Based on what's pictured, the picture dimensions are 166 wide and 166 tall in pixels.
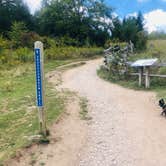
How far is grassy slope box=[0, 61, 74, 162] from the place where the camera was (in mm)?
7193

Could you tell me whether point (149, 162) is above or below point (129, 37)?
below

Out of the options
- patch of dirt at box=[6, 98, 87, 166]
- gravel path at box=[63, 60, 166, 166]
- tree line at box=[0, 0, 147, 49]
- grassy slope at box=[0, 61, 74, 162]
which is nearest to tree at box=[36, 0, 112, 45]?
tree line at box=[0, 0, 147, 49]

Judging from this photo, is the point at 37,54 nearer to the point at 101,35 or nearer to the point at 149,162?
the point at 149,162

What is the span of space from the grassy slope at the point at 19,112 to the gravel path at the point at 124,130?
1134 mm

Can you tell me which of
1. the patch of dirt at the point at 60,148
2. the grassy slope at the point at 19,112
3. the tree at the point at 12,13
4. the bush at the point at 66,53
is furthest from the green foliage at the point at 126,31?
the patch of dirt at the point at 60,148

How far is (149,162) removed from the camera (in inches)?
238

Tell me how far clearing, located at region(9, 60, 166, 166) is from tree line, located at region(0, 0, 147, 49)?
26619 millimetres

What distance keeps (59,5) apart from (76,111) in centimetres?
2990

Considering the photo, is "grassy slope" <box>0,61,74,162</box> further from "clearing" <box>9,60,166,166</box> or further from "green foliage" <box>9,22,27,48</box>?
"green foliage" <box>9,22,27,48</box>

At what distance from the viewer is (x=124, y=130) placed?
25.6 feet

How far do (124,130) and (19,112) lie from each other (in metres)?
3.24

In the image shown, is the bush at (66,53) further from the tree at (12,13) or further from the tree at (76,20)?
the tree at (12,13)

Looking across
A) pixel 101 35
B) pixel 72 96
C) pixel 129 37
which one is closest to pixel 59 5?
pixel 101 35

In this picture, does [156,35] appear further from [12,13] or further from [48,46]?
[12,13]
